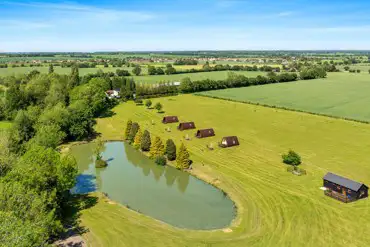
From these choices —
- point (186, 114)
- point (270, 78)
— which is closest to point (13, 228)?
point (186, 114)

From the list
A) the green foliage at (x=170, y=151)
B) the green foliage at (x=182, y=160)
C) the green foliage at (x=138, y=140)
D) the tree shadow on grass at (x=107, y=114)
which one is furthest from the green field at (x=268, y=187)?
the green foliage at (x=138, y=140)

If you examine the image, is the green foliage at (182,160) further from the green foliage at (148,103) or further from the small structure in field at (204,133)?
the green foliage at (148,103)

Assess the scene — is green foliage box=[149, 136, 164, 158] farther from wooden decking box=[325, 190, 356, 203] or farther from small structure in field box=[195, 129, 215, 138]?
wooden decking box=[325, 190, 356, 203]

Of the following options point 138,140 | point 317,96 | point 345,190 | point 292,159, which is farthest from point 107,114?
point 317,96

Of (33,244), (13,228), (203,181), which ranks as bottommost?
(203,181)

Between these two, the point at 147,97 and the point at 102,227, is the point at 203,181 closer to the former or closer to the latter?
the point at 102,227

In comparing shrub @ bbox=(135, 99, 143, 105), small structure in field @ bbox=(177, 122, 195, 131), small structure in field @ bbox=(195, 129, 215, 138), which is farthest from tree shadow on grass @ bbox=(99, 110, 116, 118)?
small structure in field @ bbox=(195, 129, 215, 138)
